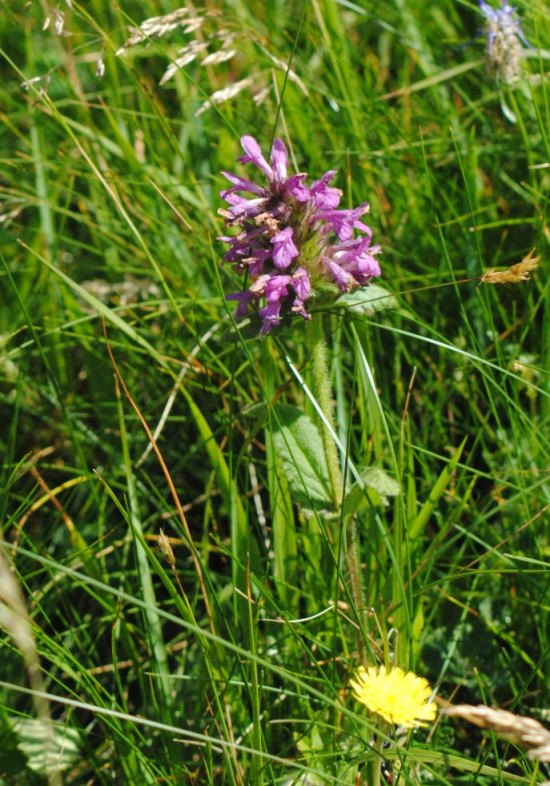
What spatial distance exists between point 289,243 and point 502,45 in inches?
46.0

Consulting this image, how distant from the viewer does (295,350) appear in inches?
91.8

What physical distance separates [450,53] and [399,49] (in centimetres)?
21

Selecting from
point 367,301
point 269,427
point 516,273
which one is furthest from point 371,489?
point 516,273

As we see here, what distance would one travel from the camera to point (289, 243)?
1.58 meters

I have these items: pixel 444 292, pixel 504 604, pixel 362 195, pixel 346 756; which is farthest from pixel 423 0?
pixel 346 756

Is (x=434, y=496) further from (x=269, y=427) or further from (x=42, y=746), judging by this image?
(x=42, y=746)

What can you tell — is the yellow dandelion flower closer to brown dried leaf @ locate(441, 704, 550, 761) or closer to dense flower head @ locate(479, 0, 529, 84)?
brown dried leaf @ locate(441, 704, 550, 761)

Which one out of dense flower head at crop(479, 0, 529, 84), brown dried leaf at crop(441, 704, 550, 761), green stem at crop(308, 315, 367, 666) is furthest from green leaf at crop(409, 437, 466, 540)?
dense flower head at crop(479, 0, 529, 84)

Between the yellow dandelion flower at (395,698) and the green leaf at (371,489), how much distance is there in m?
0.34

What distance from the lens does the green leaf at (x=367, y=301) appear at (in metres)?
1.67

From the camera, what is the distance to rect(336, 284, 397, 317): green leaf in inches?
65.8

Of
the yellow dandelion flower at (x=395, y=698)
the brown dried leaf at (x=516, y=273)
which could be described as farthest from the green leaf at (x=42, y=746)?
the brown dried leaf at (x=516, y=273)

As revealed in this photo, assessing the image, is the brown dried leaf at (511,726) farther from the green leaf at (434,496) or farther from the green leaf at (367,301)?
the green leaf at (367,301)

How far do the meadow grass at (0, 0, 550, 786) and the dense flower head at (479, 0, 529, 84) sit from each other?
4cm
